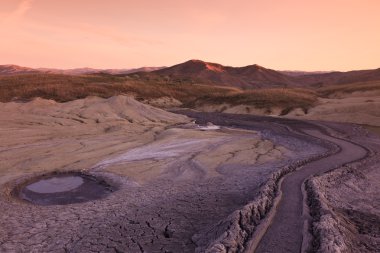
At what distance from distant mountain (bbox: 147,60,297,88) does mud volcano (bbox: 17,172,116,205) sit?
131 metres

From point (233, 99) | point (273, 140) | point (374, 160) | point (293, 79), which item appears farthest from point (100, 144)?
point (293, 79)

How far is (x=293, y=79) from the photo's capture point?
171m

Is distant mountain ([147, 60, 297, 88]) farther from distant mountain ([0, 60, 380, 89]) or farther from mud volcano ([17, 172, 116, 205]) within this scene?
mud volcano ([17, 172, 116, 205])

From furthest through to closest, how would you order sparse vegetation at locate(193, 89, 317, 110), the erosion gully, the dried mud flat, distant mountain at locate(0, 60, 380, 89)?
distant mountain at locate(0, 60, 380, 89)
sparse vegetation at locate(193, 89, 317, 110)
the dried mud flat
the erosion gully

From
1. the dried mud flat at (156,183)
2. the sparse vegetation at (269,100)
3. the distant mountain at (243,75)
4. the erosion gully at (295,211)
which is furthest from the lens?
the distant mountain at (243,75)

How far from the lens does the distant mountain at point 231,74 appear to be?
499 feet

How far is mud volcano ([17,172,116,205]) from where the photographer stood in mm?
14398

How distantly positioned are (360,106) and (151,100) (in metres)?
39.9

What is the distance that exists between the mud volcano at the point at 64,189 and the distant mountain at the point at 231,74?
131 m

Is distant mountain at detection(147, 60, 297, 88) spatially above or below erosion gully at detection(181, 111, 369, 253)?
above

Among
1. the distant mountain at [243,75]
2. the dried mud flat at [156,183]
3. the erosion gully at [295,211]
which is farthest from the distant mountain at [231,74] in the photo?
the erosion gully at [295,211]

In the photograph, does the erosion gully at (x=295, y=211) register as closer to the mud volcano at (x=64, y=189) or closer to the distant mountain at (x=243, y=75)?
the mud volcano at (x=64, y=189)

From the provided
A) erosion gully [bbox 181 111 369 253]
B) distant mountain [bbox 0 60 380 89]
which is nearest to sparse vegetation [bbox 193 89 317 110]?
erosion gully [bbox 181 111 369 253]

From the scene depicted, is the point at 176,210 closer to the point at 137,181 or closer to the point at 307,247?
the point at 137,181
